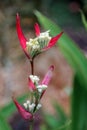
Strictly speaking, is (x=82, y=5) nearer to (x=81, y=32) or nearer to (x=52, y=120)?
(x=81, y=32)

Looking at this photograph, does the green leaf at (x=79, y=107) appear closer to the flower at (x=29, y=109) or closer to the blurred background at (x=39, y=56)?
the flower at (x=29, y=109)

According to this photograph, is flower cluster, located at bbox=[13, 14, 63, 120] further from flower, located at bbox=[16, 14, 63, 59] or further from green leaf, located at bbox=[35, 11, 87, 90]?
green leaf, located at bbox=[35, 11, 87, 90]

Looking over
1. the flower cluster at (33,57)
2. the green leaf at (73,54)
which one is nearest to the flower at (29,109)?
the flower cluster at (33,57)

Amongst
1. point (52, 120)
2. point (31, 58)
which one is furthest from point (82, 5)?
point (31, 58)

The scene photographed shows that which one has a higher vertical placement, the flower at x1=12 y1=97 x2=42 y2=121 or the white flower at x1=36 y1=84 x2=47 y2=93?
Answer: the white flower at x1=36 y1=84 x2=47 y2=93

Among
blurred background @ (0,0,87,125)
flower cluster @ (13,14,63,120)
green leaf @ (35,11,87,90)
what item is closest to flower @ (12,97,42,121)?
flower cluster @ (13,14,63,120)
